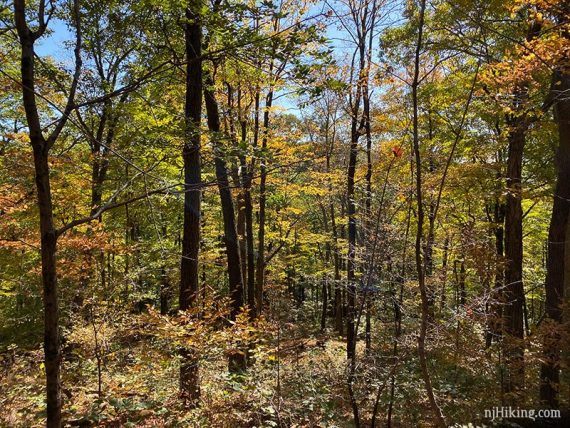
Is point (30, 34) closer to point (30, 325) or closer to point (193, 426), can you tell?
point (193, 426)

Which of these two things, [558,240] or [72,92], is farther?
[558,240]

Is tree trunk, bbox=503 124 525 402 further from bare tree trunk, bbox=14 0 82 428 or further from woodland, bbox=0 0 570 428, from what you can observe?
bare tree trunk, bbox=14 0 82 428

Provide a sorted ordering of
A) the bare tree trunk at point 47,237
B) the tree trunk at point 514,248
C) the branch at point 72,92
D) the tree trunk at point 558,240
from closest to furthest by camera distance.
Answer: the branch at point 72,92, the bare tree trunk at point 47,237, the tree trunk at point 558,240, the tree trunk at point 514,248

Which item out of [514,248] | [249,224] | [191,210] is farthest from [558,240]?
[249,224]

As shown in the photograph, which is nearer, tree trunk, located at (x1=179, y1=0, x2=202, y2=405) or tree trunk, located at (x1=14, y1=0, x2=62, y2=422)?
tree trunk, located at (x1=14, y1=0, x2=62, y2=422)

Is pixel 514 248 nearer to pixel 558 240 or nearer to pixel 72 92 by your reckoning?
pixel 558 240

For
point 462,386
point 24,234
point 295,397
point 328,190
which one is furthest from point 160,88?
point 462,386

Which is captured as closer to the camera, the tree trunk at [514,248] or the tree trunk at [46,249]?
the tree trunk at [46,249]

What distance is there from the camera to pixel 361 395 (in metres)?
6.41

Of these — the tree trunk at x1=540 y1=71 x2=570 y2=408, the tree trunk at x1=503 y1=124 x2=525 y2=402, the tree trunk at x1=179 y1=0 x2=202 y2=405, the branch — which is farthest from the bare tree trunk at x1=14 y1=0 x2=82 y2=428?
the tree trunk at x1=540 y1=71 x2=570 y2=408

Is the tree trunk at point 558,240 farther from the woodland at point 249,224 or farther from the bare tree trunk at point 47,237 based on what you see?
the bare tree trunk at point 47,237

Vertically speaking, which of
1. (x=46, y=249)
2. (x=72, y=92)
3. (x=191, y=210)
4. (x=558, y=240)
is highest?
(x=72, y=92)

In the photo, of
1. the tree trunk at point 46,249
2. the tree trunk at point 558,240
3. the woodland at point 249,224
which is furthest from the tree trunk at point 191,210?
the tree trunk at point 558,240

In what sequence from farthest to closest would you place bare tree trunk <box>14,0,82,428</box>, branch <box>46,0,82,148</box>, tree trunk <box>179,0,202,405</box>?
tree trunk <box>179,0,202,405</box> → bare tree trunk <box>14,0,82,428</box> → branch <box>46,0,82,148</box>
